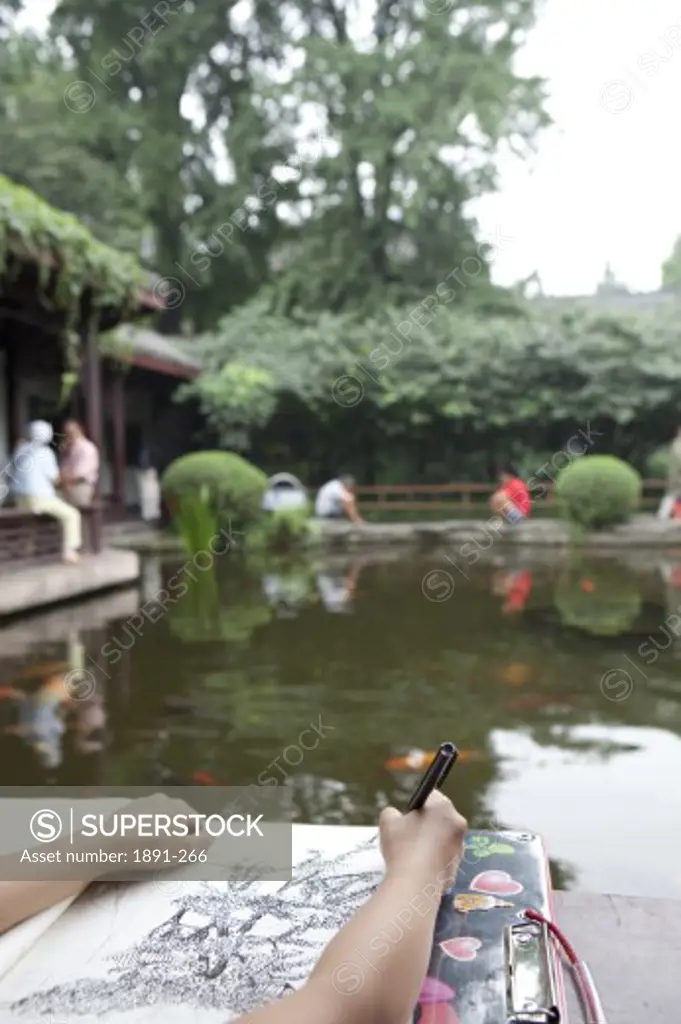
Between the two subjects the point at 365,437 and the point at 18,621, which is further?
the point at 365,437

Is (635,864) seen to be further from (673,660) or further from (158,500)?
(158,500)

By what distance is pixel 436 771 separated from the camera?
4.97ft

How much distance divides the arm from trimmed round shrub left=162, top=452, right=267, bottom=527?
12.9 metres

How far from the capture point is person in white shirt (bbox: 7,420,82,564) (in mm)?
9383

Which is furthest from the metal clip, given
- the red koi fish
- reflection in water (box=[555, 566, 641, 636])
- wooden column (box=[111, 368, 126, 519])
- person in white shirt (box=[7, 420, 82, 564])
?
wooden column (box=[111, 368, 126, 519])

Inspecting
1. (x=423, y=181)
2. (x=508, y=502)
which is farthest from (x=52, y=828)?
(x=423, y=181)

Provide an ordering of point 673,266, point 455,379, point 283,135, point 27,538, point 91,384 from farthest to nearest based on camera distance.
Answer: point 673,266 → point 283,135 → point 455,379 → point 91,384 → point 27,538

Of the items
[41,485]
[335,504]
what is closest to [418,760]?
[41,485]

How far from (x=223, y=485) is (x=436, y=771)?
43.2ft

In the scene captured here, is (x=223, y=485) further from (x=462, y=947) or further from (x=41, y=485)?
(x=462, y=947)

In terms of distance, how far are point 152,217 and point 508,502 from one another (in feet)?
40.3

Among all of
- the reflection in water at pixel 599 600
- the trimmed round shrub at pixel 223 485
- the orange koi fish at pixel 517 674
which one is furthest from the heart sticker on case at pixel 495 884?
the trimmed round shrub at pixel 223 485

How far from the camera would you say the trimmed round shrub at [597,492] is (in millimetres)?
15039

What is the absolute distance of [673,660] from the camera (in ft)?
19.6
